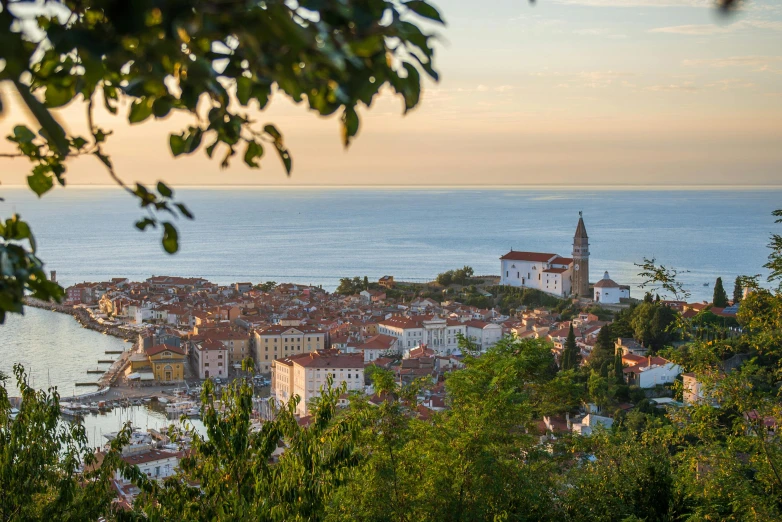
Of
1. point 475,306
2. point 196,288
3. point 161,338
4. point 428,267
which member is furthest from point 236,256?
point 161,338

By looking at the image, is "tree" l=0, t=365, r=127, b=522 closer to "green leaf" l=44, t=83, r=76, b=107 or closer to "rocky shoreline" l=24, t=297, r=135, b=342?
"green leaf" l=44, t=83, r=76, b=107

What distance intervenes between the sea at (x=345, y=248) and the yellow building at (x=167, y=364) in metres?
1.82

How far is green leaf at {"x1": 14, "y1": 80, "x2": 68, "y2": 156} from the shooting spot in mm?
728

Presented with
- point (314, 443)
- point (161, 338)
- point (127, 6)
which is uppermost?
point (127, 6)

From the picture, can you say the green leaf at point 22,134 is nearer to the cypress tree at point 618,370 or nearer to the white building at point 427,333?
the cypress tree at point 618,370

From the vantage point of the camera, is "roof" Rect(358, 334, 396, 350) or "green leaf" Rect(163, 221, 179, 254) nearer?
"green leaf" Rect(163, 221, 179, 254)

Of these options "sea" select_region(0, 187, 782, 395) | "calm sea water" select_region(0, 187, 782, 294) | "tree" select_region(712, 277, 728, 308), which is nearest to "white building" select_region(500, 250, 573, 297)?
"sea" select_region(0, 187, 782, 395)

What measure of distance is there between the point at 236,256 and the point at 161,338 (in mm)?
30422

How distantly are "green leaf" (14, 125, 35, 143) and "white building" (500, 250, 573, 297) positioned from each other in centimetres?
3119

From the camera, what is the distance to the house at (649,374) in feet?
52.1

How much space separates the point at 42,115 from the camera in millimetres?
743

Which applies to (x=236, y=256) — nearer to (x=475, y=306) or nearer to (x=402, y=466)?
(x=475, y=306)

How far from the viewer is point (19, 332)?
989 inches

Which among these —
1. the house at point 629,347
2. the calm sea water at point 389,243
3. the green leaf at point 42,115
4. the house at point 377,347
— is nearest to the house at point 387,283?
the calm sea water at point 389,243
